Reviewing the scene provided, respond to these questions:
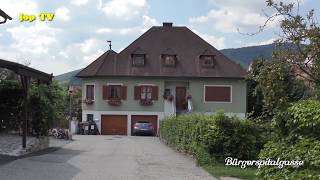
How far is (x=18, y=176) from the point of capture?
46.8 feet

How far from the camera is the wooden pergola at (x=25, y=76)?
20134 millimetres

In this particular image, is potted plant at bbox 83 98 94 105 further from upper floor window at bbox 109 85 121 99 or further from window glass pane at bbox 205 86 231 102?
window glass pane at bbox 205 86 231 102

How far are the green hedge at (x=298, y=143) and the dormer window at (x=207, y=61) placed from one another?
5045 centimetres

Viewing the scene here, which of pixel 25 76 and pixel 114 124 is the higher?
pixel 25 76

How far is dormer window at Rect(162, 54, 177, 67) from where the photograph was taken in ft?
202

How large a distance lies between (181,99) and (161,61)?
4.71 meters

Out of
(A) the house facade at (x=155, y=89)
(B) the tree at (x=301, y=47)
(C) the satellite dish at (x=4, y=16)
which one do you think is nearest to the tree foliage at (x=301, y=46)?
(B) the tree at (x=301, y=47)

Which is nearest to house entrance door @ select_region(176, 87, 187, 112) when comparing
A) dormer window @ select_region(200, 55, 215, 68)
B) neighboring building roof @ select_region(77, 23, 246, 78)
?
neighboring building roof @ select_region(77, 23, 246, 78)

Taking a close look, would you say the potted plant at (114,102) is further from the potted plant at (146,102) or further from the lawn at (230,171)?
the lawn at (230,171)

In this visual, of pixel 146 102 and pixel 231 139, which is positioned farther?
pixel 146 102

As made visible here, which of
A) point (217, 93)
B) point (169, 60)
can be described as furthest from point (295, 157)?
point (169, 60)

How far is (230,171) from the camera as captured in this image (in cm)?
1659

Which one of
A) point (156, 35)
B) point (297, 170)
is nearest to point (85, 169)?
point (297, 170)

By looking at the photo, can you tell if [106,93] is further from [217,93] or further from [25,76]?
[25,76]
